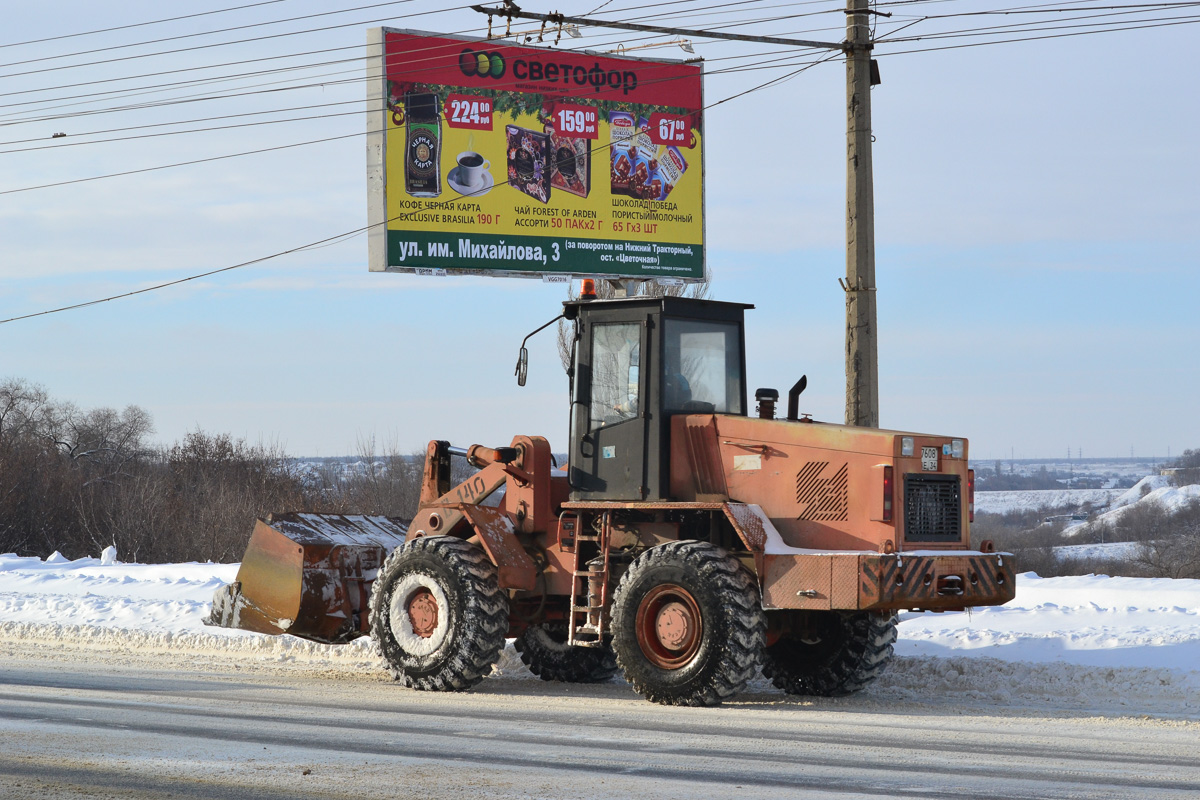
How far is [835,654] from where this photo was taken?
Answer: 428 inches

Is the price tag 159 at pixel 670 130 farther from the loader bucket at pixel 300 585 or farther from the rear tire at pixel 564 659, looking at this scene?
the rear tire at pixel 564 659

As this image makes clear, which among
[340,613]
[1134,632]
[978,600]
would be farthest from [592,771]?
[1134,632]

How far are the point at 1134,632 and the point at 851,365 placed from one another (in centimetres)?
368

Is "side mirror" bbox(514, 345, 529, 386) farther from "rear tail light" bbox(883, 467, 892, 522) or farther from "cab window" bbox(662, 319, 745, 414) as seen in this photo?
"rear tail light" bbox(883, 467, 892, 522)

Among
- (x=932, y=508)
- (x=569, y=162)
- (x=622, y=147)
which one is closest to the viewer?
(x=932, y=508)

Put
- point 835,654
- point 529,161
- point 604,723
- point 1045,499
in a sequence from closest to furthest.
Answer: point 604,723
point 835,654
point 529,161
point 1045,499

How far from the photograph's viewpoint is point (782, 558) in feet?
31.8

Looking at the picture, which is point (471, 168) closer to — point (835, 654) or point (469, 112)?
point (469, 112)

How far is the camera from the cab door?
1070 cm

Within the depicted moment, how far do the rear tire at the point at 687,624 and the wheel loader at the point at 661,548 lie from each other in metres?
0.02

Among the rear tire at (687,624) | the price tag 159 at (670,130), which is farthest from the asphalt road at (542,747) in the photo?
the price tag 159 at (670,130)

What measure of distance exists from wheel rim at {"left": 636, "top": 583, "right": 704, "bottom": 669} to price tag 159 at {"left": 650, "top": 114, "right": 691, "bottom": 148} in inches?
456

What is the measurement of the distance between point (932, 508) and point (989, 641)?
9.45 feet

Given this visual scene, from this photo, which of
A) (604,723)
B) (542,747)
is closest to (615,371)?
(604,723)
